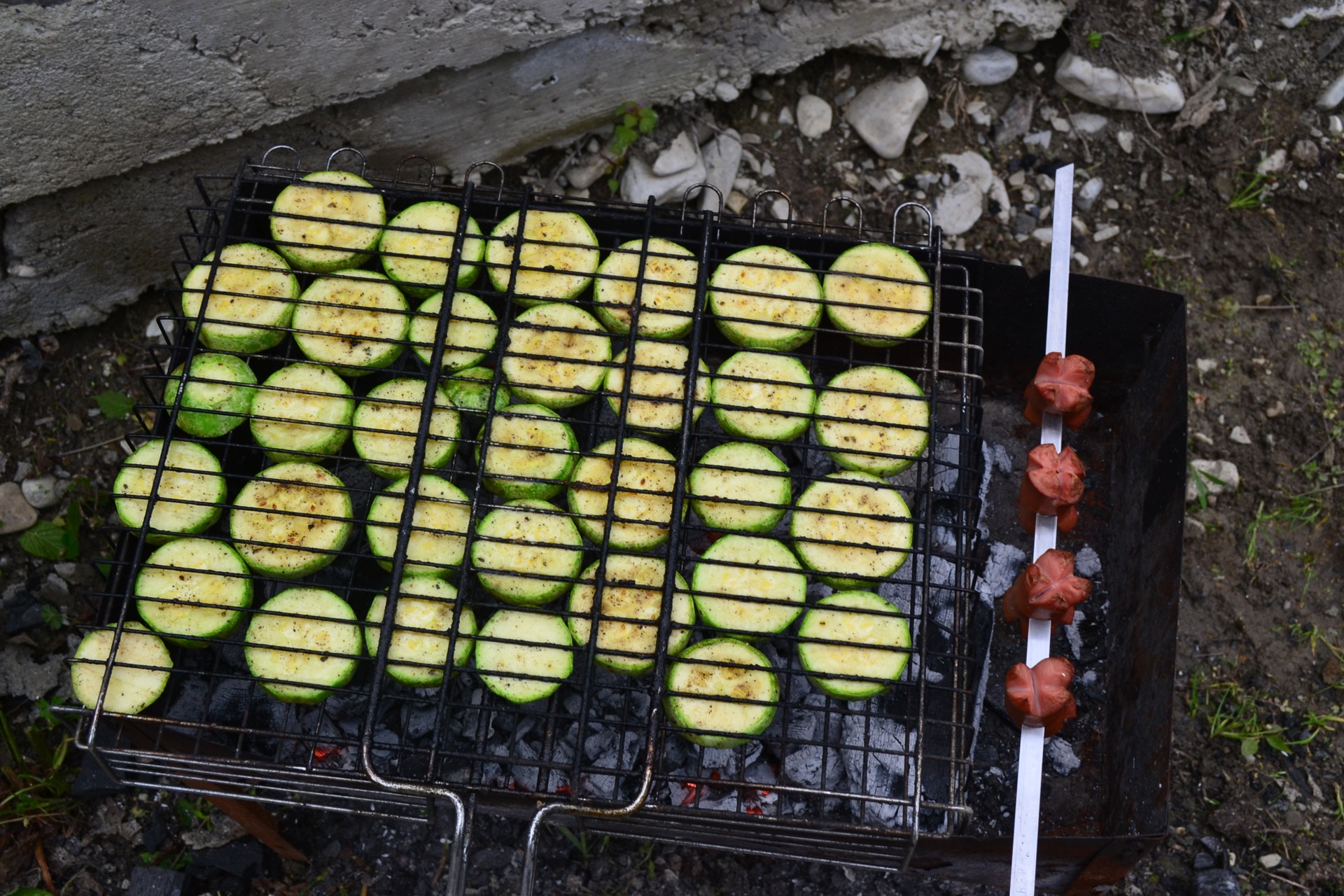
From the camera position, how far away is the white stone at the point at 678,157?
5.66m

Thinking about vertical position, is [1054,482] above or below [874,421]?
below

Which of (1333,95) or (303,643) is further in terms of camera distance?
(1333,95)

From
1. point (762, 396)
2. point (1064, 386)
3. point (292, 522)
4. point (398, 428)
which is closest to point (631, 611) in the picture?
point (762, 396)

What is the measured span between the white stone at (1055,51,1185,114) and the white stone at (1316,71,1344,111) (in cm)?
81

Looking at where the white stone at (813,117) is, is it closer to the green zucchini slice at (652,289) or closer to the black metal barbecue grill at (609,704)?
the black metal barbecue grill at (609,704)

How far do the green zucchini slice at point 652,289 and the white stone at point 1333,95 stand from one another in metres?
4.30

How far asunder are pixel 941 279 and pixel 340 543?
2704 millimetres

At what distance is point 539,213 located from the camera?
419 cm

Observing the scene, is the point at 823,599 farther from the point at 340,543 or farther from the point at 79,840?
the point at 79,840

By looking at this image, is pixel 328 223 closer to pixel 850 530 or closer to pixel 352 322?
pixel 352 322

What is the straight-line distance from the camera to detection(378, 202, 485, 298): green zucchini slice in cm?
412

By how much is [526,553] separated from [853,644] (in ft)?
3.98

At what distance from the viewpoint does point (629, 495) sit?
374 centimetres

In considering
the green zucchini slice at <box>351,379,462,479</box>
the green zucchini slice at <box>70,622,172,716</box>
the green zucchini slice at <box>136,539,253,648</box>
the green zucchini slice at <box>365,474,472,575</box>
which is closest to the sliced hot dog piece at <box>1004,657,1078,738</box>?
the green zucchini slice at <box>365,474,472,575</box>
